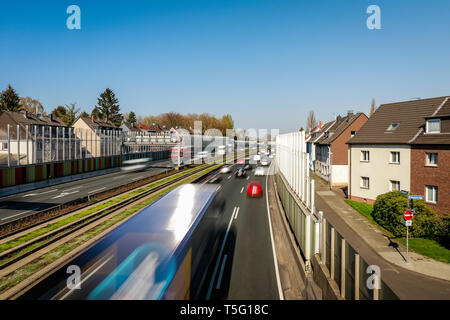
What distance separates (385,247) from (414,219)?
14.6 feet

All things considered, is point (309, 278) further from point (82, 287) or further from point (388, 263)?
point (82, 287)

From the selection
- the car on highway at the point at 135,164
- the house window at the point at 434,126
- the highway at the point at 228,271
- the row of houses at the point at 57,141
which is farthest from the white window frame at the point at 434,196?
the car on highway at the point at 135,164

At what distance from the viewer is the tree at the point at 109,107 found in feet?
412

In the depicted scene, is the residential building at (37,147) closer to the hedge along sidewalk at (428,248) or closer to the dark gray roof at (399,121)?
the hedge along sidewalk at (428,248)

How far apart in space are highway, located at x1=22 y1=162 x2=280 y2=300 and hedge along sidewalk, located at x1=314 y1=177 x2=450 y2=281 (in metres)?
7.78

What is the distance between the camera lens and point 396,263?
16.9 m

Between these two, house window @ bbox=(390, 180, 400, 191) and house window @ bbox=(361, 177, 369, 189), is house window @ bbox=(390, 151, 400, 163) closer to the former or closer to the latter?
house window @ bbox=(390, 180, 400, 191)

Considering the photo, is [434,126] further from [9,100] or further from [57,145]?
[9,100]

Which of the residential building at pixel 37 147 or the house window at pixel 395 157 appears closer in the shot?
the house window at pixel 395 157

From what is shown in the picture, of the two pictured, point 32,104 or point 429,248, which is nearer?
point 429,248

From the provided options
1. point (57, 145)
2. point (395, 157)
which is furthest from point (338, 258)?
point (57, 145)

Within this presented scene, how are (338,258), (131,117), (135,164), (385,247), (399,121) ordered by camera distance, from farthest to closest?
(131,117) → (135,164) → (399,121) → (385,247) → (338,258)

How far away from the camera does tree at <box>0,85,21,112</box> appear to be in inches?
3497
